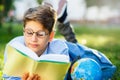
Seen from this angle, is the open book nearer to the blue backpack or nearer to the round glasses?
the round glasses

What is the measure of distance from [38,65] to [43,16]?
51 cm

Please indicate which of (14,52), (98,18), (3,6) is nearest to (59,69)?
(14,52)

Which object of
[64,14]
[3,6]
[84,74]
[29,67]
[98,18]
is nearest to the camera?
[29,67]

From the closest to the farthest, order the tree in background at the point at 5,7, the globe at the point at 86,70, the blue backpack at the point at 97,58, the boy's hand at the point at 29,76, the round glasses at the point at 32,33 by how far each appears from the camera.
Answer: the boy's hand at the point at 29,76 < the round glasses at the point at 32,33 < the globe at the point at 86,70 < the blue backpack at the point at 97,58 < the tree in background at the point at 5,7

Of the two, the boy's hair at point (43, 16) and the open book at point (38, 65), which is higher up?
the boy's hair at point (43, 16)

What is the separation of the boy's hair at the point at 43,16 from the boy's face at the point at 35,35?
0.03 meters

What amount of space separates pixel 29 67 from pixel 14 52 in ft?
0.68

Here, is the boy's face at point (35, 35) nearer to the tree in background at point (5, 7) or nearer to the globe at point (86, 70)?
the globe at point (86, 70)

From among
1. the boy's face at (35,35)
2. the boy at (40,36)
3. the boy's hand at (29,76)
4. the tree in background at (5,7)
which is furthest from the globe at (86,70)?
the tree in background at (5,7)

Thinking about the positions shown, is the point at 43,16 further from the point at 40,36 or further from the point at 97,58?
the point at 97,58

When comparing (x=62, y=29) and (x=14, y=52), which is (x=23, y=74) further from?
(x=62, y=29)

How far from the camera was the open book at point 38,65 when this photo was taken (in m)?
3.89

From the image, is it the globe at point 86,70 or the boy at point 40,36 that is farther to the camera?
the globe at point 86,70

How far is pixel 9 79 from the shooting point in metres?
4.12
